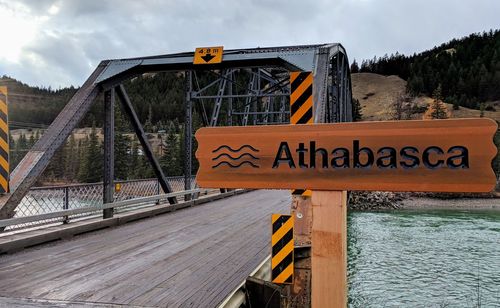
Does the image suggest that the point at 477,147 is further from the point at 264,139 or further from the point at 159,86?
the point at 159,86

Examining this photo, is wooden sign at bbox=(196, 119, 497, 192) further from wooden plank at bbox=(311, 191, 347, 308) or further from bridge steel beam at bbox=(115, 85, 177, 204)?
bridge steel beam at bbox=(115, 85, 177, 204)

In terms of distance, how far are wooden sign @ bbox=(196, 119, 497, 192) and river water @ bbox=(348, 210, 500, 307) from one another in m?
4.14

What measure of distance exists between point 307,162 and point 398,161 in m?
0.53

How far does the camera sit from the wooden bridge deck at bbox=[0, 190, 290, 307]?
173 inches

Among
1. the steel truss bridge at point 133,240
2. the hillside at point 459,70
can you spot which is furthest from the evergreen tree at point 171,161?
the hillside at point 459,70

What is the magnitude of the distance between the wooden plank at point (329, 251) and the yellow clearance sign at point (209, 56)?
6.83 m

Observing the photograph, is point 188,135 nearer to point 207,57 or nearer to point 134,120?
point 134,120

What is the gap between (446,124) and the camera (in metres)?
2.32

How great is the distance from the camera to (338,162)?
98.7 inches

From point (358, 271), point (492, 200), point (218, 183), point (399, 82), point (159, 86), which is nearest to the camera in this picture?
point (218, 183)

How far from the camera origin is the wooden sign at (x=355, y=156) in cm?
228

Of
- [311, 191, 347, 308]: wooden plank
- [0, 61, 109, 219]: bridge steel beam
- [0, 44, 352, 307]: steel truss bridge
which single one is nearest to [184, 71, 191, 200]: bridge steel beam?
[0, 44, 352, 307]: steel truss bridge

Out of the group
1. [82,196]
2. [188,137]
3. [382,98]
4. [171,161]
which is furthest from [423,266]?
[382,98]

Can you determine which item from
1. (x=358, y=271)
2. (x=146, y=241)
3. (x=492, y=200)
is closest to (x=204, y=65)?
(x=146, y=241)
